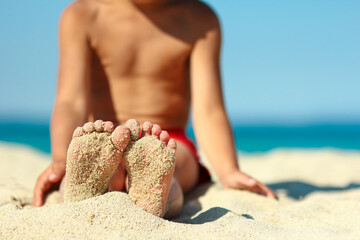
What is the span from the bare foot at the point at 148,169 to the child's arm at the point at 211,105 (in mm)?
697

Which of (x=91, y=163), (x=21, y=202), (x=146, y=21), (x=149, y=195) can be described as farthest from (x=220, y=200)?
(x=146, y=21)

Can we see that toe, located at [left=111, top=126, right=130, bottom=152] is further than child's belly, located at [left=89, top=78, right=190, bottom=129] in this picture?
No

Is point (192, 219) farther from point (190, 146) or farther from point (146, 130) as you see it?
point (190, 146)

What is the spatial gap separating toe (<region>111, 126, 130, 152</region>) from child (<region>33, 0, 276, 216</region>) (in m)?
0.59

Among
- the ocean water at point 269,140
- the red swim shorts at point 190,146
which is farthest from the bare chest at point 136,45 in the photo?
the ocean water at point 269,140

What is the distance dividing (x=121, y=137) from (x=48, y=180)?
53cm

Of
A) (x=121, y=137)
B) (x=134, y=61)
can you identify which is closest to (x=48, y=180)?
(x=121, y=137)

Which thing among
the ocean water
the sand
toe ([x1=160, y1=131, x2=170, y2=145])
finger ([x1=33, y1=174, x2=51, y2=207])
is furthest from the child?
the ocean water

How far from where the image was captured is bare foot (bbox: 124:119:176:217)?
110 centimetres

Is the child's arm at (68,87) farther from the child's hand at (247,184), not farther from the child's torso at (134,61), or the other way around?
the child's hand at (247,184)

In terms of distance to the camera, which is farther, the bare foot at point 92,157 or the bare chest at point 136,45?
the bare chest at point 136,45

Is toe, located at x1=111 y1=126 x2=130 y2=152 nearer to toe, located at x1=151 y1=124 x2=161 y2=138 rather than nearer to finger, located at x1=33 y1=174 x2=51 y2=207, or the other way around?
toe, located at x1=151 y1=124 x2=161 y2=138

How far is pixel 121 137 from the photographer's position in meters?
1.07

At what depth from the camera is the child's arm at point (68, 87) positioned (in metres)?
1.55
